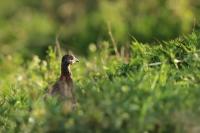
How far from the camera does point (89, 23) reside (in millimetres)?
16578

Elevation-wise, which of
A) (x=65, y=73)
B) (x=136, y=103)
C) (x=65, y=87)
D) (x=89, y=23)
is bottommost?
(x=136, y=103)

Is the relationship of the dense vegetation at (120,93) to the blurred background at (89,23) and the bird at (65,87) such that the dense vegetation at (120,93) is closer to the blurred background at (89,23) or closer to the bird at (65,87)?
the bird at (65,87)

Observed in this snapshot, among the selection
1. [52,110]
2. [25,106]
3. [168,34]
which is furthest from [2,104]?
[168,34]

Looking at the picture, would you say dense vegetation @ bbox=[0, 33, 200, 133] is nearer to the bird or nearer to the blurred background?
the bird

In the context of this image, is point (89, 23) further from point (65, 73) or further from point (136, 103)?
point (136, 103)

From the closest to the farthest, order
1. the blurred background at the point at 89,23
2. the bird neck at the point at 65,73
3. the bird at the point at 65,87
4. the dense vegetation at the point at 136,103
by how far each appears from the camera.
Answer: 1. the dense vegetation at the point at 136,103
2. the bird at the point at 65,87
3. the bird neck at the point at 65,73
4. the blurred background at the point at 89,23

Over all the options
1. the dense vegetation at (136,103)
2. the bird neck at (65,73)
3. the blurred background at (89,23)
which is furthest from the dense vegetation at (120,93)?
the blurred background at (89,23)

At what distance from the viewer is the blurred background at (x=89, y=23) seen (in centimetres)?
1510

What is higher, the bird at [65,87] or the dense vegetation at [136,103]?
the bird at [65,87]

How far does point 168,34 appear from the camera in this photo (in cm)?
1484

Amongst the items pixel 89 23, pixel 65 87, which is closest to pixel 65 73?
pixel 65 87

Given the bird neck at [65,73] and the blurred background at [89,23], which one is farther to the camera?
the blurred background at [89,23]

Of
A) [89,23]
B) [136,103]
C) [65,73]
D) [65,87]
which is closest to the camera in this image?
[136,103]

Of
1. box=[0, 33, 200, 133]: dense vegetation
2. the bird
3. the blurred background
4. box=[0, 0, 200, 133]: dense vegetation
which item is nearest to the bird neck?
the bird
